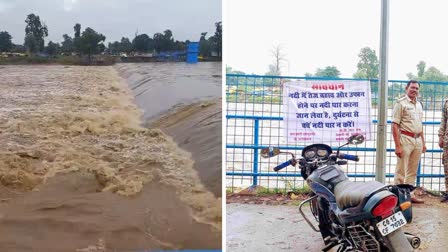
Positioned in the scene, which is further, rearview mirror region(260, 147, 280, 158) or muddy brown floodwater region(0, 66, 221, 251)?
rearview mirror region(260, 147, 280, 158)

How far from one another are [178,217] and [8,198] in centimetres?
76

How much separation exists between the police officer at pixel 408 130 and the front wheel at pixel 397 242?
1.39 meters

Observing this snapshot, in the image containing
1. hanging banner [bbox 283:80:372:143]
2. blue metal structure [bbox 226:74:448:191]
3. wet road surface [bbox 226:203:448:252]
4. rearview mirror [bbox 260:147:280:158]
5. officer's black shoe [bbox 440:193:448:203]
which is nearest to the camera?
rearview mirror [bbox 260:147:280:158]

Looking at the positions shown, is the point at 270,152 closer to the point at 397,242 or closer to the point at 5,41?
the point at 397,242

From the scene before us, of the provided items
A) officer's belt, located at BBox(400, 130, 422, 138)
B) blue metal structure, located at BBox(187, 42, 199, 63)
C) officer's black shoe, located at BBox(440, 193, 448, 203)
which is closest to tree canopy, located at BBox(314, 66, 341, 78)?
officer's belt, located at BBox(400, 130, 422, 138)

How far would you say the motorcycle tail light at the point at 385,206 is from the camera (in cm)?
250

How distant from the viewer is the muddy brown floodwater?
2.23 meters

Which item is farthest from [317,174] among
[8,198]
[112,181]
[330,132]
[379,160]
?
[8,198]

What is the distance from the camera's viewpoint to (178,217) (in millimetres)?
2312

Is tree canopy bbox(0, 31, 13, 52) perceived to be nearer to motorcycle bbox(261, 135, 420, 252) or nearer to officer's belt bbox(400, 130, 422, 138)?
motorcycle bbox(261, 135, 420, 252)

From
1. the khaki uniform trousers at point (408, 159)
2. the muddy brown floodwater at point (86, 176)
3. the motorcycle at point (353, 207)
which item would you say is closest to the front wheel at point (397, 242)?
the motorcycle at point (353, 207)

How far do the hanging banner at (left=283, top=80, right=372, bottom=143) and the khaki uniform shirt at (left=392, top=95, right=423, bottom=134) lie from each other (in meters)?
0.24

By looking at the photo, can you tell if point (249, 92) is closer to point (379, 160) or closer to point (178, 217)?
point (379, 160)

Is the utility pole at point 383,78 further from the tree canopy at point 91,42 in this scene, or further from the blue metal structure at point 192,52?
the tree canopy at point 91,42
